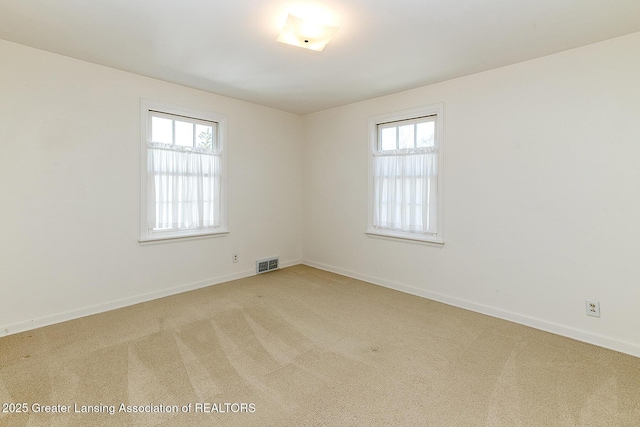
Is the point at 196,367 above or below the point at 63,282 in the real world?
below

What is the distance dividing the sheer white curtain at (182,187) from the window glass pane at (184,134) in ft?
0.41

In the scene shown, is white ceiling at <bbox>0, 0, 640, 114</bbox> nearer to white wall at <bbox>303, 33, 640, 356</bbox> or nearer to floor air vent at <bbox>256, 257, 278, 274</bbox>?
white wall at <bbox>303, 33, 640, 356</bbox>

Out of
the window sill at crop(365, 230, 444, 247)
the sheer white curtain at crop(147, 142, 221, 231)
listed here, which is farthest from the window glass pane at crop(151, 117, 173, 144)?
the window sill at crop(365, 230, 444, 247)

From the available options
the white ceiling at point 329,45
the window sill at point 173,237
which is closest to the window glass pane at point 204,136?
the white ceiling at point 329,45

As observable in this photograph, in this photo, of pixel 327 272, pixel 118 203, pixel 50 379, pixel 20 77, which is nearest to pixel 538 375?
pixel 327 272

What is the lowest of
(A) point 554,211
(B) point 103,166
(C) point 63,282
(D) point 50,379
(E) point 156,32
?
(D) point 50,379

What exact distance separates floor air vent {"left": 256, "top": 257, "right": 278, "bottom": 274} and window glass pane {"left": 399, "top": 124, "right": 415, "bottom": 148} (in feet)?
8.36

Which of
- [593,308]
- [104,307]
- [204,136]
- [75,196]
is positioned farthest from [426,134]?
[104,307]

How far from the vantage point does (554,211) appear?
2842 millimetres

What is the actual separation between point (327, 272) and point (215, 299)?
1.77 meters

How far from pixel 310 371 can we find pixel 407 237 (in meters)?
2.22

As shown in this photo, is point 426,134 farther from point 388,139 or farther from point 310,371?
point 310,371

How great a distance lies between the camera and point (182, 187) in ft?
12.7

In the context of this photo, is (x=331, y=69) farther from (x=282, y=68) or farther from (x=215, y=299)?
(x=215, y=299)
